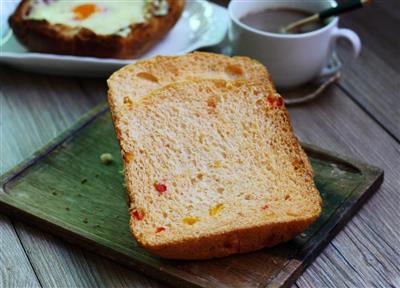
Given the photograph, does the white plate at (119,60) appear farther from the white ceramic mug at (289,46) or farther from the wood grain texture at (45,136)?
the white ceramic mug at (289,46)

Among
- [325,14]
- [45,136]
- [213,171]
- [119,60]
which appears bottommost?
[45,136]

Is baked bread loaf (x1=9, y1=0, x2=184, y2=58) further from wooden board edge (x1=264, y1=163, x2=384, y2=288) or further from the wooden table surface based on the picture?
wooden board edge (x1=264, y1=163, x2=384, y2=288)

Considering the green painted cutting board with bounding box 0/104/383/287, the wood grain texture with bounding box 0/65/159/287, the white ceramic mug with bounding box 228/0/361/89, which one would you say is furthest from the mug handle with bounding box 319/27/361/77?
the wood grain texture with bounding box 0/65/159/287

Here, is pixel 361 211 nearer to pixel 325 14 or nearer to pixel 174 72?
pixel 174 72

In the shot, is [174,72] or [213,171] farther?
[174,72]

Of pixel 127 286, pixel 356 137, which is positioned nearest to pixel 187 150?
pixel 127 286

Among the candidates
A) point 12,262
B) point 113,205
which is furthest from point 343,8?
point 12,262

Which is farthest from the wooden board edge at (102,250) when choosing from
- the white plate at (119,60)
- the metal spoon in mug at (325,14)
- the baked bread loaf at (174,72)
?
the metal spoon in mug at (325,14)
